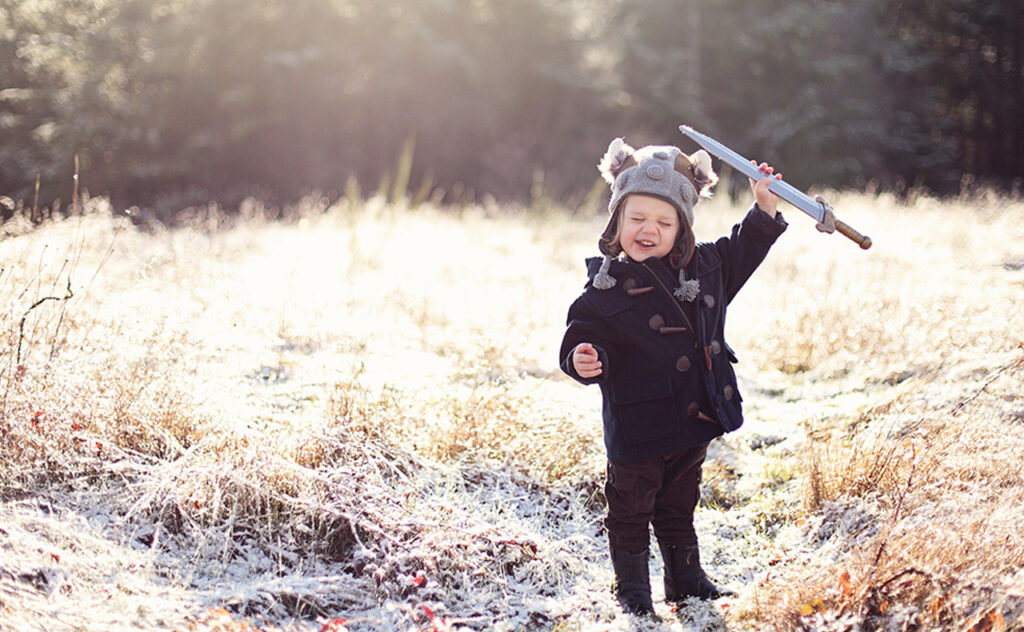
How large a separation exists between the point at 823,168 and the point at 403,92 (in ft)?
38.1

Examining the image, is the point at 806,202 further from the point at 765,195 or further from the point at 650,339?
the point at 650,339

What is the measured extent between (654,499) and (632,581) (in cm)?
30

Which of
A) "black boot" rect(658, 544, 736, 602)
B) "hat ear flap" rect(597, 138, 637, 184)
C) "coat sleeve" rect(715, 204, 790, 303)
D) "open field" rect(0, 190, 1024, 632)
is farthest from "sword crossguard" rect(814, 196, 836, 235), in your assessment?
"black boot" rect(658, 544, 736, 602)

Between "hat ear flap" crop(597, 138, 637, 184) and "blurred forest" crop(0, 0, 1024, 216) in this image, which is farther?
"blurred forest" crop(0, 0, 1024, 216)

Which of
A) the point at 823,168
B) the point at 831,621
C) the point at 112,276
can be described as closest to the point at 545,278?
the point at 112,276

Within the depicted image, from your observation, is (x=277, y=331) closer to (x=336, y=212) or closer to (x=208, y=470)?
(x=208, y=470)

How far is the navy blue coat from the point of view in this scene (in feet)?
8.82

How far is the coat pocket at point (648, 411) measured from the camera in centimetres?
268

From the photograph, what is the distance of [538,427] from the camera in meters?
3.98

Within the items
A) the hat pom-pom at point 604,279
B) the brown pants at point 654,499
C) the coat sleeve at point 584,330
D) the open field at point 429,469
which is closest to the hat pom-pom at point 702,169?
the hat pom-pom at point 604,279

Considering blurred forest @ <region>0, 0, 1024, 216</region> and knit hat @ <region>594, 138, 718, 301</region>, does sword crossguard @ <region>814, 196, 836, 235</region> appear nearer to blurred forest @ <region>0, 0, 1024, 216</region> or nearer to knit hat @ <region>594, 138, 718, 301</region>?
knit hat @ <region>594, 138, 718, 301</region>

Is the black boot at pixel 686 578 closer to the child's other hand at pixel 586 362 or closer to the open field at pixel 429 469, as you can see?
the open field at pixel 429 469

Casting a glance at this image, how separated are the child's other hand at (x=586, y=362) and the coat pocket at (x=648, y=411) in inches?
7.2

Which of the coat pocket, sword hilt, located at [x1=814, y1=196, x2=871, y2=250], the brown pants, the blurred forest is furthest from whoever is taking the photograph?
the blurred forest
